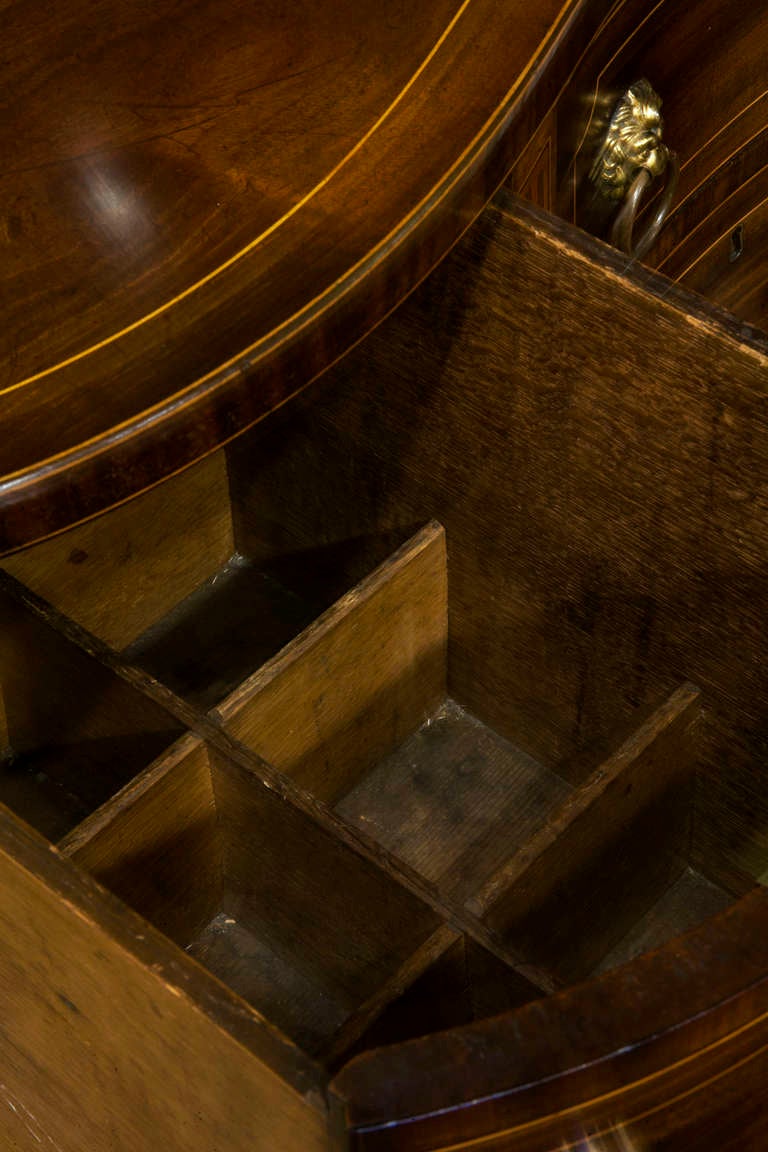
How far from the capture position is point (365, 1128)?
0.80 metres

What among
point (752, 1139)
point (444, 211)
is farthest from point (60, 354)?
point (752, 1139)

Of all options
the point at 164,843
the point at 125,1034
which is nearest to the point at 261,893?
the point at 164,843

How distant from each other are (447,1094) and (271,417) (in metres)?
0.69

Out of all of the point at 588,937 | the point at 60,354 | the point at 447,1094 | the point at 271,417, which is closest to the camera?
the point at 447,1094

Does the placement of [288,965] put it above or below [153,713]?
below

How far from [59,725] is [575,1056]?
25.4 inches

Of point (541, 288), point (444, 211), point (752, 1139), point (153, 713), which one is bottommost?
point (153, 713)

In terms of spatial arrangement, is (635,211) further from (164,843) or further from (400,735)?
(164,843)

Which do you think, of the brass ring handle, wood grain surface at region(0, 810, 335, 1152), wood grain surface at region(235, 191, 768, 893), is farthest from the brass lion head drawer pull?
wood grain surface at region(0, 810, 335, 1152)

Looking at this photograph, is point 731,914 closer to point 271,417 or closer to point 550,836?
point 550,836

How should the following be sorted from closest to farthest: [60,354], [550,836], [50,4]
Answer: [60,354]
[50,4]
[550,836]

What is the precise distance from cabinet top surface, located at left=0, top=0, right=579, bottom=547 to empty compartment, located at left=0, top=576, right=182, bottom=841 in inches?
13.9

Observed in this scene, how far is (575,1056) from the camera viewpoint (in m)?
0.80

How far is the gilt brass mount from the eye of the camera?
1331 mm
